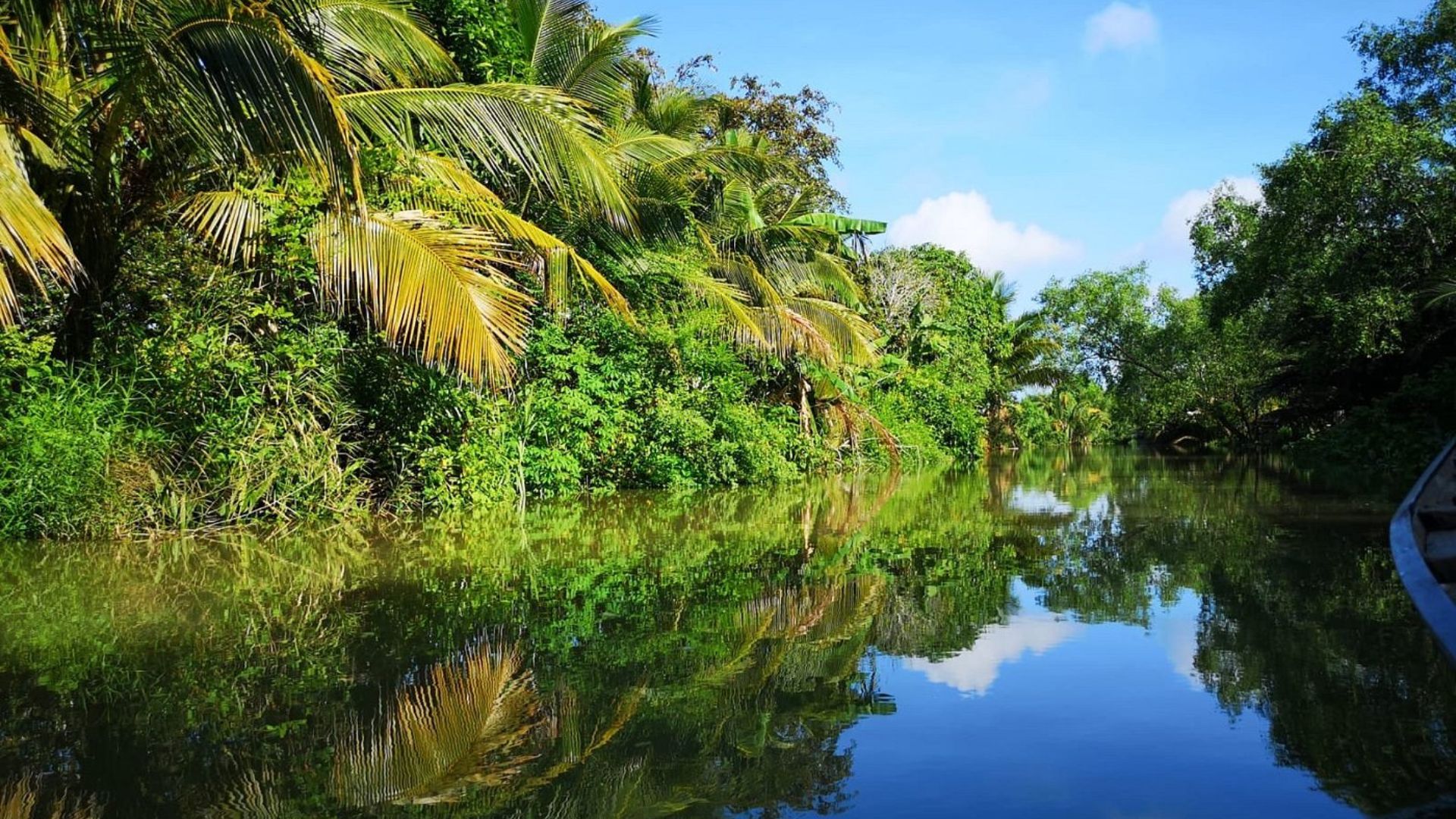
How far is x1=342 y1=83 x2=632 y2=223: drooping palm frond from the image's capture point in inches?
297

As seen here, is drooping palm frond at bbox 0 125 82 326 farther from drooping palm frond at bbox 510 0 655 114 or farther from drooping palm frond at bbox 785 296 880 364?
drooping palm frond at bbox 785 296 880 364

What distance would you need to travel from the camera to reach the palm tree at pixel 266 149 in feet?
17.9

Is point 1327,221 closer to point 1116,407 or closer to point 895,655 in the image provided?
point 895,655

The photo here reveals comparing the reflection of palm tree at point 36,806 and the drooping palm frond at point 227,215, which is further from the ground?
the drooping palm frond at point 227,215

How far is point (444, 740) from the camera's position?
2971 mm

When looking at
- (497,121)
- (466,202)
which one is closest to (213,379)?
Answer: (466,202)

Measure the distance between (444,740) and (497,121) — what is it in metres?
5.81

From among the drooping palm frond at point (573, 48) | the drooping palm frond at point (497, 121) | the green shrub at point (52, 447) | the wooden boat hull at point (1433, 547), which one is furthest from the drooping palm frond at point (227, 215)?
the wooden boat hull at point (1433, 547)

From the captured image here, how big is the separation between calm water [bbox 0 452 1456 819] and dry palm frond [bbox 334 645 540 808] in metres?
0.01

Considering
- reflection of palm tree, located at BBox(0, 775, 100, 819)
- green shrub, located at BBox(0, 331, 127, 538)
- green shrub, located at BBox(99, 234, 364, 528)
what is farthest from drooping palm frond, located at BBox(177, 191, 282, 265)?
reflection of palm tree, located at BBox(0, 775, 100, 819)

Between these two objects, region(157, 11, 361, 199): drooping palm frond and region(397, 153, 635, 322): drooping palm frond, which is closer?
region(157, 11, 361, 199): drooping palm frond

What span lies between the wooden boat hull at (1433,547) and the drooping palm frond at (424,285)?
5927 millimetres

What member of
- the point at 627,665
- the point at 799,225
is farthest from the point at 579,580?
the point at 799,225

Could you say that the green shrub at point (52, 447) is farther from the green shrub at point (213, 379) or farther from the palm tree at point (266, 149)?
the palm tree at point (266, 149)
